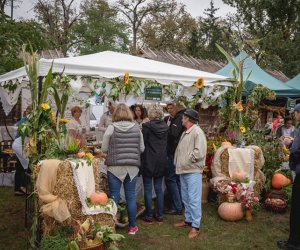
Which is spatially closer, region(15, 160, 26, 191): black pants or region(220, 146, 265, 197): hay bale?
region(220, 146, 265, 197): hay bale

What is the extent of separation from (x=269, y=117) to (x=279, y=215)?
306 inches

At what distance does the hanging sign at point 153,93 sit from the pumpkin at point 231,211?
2.07 metres

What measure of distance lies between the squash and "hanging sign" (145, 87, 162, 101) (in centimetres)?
207

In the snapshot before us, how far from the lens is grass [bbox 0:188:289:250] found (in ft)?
15.4

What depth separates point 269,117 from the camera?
1341 centimetres

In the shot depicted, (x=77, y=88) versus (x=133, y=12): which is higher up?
(x=133, y=12)

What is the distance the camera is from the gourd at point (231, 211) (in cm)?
571

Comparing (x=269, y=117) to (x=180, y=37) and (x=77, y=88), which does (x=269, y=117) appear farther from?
(x=180, y=37)

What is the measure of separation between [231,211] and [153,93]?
7.47 feet

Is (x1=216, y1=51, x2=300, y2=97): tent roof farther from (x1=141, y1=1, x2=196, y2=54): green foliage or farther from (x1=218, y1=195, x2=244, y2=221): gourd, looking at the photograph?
(x1=141, y1=1, x2=196, y2=54): green foliage

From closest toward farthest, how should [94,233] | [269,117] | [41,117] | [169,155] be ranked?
[94,233] < [41,117] < [169,155] < [269,117]

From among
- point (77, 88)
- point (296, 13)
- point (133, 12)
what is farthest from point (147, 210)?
point (133, 12)

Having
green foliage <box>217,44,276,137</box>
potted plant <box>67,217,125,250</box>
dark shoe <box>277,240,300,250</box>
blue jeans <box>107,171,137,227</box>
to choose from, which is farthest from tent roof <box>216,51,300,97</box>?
potted plant <box>67,217,125,250</box>

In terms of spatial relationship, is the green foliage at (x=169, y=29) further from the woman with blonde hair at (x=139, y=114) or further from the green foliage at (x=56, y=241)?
the green foliage at (x=56, y=241)
